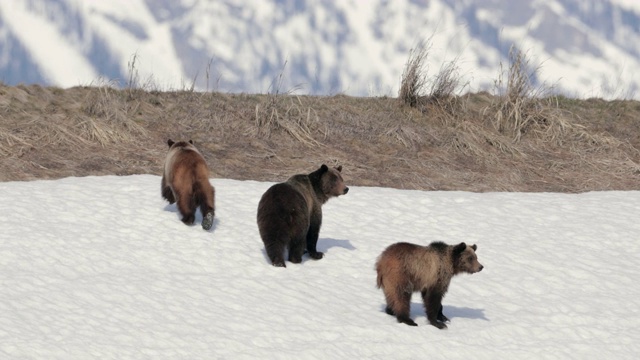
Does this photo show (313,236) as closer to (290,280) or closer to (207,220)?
(290,280)

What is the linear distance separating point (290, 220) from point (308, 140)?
791cm

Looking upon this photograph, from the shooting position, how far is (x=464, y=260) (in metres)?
10.2

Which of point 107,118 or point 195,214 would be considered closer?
point 195,214

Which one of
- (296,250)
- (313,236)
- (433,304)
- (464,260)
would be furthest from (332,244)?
(433,304)

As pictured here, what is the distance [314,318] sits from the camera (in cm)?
995

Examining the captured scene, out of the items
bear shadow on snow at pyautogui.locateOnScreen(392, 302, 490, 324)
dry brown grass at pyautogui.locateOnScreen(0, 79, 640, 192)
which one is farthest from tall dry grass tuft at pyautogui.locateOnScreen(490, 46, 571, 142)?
bear shadow on snow at pyautogui.locateOnScreen(392, 302, 490, 324)

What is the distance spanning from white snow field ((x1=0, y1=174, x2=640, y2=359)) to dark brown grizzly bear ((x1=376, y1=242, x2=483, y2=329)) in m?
0.22

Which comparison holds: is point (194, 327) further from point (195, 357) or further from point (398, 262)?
point (398, 262)

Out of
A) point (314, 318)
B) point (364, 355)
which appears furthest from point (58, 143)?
point (364, 355)

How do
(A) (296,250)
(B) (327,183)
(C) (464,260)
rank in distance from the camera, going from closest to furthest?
(C) (464,260) → (A) (296,250) → (B) (327,183)

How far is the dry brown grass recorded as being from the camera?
16.9 m

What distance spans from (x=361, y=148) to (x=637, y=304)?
832 centimetres

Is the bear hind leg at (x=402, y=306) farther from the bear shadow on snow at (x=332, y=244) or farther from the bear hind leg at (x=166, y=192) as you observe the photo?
the bear hind leg at (x=166, y=192)

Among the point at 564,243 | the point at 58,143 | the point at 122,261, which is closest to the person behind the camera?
the point at 122,261
